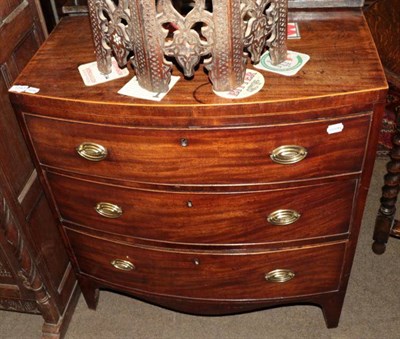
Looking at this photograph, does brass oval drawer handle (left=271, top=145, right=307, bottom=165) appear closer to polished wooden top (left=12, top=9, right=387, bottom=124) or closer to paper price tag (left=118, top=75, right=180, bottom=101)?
polished wooden top (left=12, top=9, right=387, bottom=124)

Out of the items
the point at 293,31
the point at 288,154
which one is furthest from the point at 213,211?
the point at 293,31

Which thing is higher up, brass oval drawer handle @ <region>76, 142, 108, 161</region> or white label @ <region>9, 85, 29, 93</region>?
white label @ <region>9, 85, 29, 93</region>

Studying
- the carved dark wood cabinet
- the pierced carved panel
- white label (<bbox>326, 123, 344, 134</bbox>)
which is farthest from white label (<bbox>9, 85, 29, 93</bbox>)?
the pierced carved panel

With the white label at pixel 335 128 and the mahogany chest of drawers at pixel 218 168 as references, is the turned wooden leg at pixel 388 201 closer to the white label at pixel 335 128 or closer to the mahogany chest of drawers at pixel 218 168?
the mahogany chest of drawers at pixel 218 168

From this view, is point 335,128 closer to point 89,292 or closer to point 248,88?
point 248,88

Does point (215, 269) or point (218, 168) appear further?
point (215, 269)

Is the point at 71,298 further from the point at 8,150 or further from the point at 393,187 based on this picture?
the point at 393,187

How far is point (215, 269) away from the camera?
1.55 m

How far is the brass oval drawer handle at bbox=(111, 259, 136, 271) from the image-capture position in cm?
162

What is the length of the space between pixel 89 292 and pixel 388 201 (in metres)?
1.09

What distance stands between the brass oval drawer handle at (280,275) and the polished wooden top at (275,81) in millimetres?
574

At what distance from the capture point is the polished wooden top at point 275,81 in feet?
3.87

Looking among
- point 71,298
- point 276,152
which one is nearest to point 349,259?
point 276,152

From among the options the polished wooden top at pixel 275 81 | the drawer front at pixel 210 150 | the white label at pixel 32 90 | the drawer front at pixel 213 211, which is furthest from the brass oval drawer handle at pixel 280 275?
the white label at pixel 32 90
